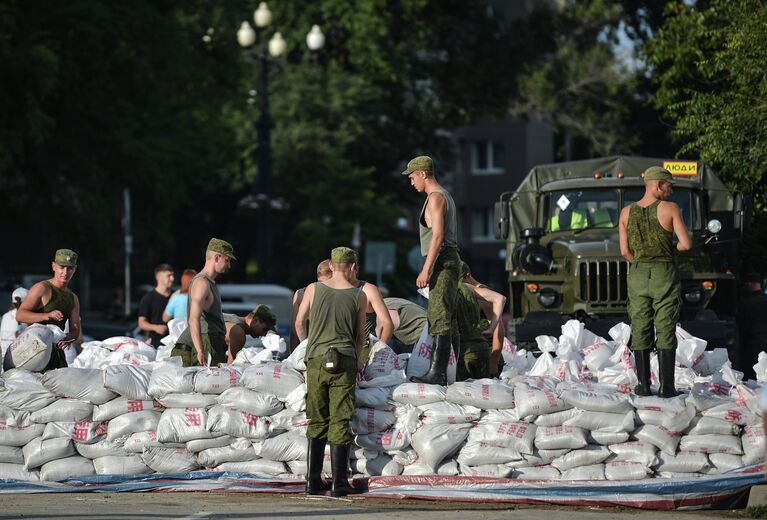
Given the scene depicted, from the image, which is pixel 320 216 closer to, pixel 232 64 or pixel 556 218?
pixel 232 64

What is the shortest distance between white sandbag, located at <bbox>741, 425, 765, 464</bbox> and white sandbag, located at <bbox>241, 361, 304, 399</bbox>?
10.3ft

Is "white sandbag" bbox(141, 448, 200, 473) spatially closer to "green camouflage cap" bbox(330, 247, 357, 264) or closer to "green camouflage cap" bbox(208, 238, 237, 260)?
"green camouflage cap" bbox(208, 238, 237, 260)

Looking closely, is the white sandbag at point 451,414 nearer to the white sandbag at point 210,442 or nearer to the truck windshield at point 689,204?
the white sandbag at point 210,442

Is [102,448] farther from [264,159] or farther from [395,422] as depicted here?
[264,159]

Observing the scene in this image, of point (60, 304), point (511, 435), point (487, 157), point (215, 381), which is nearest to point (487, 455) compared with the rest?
point (511, 435)

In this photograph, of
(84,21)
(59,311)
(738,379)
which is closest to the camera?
(738,379)

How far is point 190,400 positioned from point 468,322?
229cm

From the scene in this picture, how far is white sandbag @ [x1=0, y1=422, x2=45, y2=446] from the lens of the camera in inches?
449

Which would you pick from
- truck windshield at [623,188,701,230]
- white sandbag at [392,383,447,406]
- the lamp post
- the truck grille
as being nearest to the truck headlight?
the truck grille

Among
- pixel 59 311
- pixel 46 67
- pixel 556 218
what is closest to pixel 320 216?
pixel 46 67

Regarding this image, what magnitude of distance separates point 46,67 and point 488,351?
18361 millimetres

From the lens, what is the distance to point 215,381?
445 inches

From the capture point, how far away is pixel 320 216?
43.6 metres

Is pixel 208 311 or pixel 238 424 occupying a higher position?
pixel 208 311
